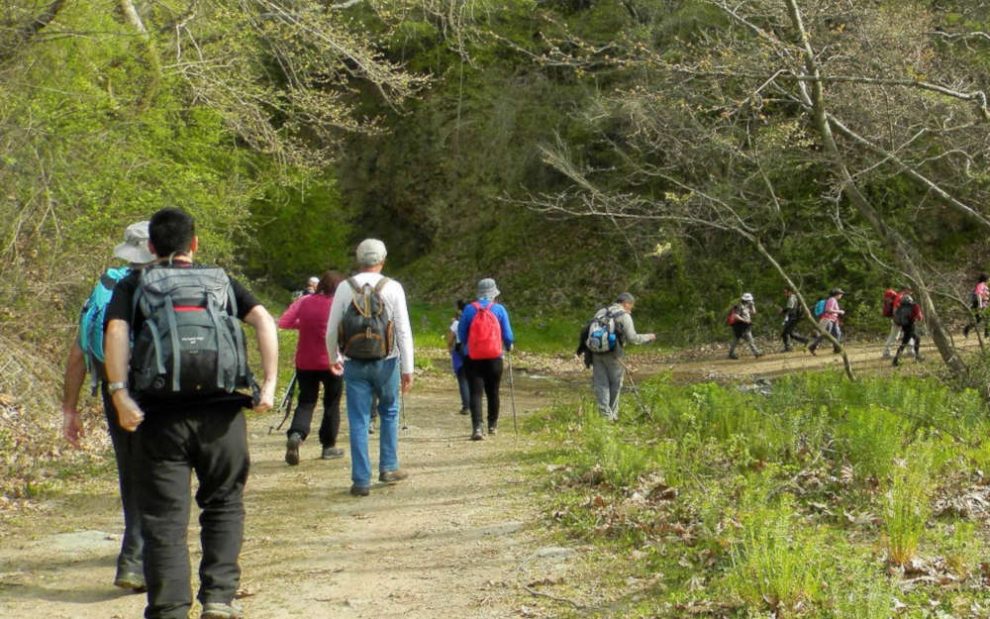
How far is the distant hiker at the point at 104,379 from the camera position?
575cm

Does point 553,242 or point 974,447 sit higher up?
point 553,242

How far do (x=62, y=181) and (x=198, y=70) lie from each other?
386 centimetres

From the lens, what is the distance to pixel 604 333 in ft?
39.4

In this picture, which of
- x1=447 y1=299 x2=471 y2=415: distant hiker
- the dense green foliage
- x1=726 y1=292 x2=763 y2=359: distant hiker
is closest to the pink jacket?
the dense green foliage

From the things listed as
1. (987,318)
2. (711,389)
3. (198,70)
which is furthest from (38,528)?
(987,318)

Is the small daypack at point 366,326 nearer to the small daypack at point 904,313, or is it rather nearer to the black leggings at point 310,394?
the black leggings at point 310,394

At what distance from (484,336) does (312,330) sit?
7.40ft

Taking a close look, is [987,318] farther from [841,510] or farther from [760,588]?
[760,588]

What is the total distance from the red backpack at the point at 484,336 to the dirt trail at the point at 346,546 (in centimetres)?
115

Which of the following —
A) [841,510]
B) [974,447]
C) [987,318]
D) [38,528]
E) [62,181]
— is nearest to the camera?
[841,510]

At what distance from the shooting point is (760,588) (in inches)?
198

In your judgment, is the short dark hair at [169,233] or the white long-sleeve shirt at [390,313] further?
the white long-sleeve shirt at [390,313]

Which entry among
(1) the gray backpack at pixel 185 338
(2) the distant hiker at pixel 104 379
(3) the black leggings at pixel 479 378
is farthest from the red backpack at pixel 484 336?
(1) the gray backpack at pixel 185 338

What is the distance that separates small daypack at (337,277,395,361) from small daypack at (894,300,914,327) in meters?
15.7
